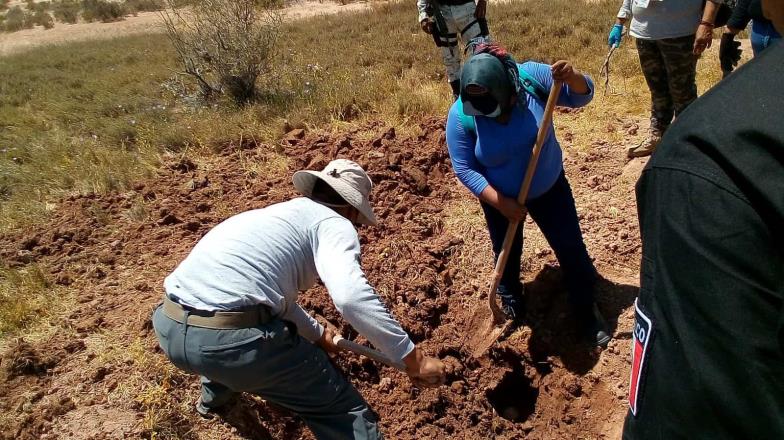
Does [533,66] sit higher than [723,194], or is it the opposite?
[723,194]

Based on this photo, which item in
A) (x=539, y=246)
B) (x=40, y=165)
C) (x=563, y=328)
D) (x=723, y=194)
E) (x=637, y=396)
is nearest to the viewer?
(x=723, y=194)

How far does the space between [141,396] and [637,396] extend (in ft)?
9.39

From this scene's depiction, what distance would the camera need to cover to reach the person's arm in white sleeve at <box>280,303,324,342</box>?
2596 millimetres

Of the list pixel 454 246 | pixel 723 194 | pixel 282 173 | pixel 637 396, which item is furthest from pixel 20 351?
pixel 723 194

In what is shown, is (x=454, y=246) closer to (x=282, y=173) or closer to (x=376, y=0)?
(x=282, y=173)

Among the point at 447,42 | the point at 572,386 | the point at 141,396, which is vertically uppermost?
the point at 447,42

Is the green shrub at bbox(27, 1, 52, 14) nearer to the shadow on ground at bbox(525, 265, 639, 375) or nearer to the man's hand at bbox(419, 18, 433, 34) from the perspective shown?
the man's hand at bbox(419, 18, 433, 34)

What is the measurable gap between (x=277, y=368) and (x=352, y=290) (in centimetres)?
48

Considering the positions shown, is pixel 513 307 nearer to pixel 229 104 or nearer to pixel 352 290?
pixel 352 290

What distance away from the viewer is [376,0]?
63.4 ft

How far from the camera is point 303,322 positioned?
8.75ft

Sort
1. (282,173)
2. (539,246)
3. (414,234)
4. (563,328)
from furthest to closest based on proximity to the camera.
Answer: (282,173) < (414,234) < (539,246) < (563,328)

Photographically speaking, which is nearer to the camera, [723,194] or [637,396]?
[723,194]

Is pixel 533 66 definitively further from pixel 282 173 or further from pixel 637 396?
pixel 282 173
